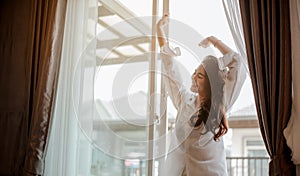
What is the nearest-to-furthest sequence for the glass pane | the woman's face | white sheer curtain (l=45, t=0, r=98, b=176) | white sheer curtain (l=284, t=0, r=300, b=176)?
white sheer curtain (l=284, t=0, r=300, b=176) < the woman's face < the glass pane < white sheer curtain (l=45, t=0, r=98, b=176)

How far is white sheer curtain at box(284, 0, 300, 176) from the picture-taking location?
1.69 m

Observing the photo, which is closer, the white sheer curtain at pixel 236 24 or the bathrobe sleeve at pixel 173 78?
the white sheer curtain at pixel 236 24

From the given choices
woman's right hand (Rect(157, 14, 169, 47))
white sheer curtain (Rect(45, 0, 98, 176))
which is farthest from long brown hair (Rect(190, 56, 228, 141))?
white sheer curtain (Rect(45, 0, 98, 176))

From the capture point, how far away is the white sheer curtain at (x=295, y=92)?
66.7 inches

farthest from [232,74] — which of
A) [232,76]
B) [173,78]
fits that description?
[173,78]

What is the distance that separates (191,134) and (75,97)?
0.81 metres

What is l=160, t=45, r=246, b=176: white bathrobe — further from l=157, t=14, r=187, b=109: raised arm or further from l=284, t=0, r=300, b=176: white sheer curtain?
l=284, t=0, r=300, b=176: white sheer curtain

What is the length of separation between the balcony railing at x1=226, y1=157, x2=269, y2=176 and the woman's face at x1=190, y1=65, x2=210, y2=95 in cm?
38

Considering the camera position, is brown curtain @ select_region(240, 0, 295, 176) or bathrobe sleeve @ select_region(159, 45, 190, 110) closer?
brown curtain @ select_region(240, 0, 295, 176)

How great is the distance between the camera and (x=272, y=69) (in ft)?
5.93

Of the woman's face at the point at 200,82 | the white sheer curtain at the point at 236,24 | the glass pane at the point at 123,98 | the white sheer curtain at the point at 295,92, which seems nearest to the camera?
the white sheer curtain at the point at 295,92

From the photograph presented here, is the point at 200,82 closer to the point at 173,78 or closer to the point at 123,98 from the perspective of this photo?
the point at 173,78

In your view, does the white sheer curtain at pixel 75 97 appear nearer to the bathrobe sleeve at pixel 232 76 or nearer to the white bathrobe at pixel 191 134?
the white bathrobe at pixel 191 134

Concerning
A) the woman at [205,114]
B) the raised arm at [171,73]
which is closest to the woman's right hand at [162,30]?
the raised arm at [171,73]
